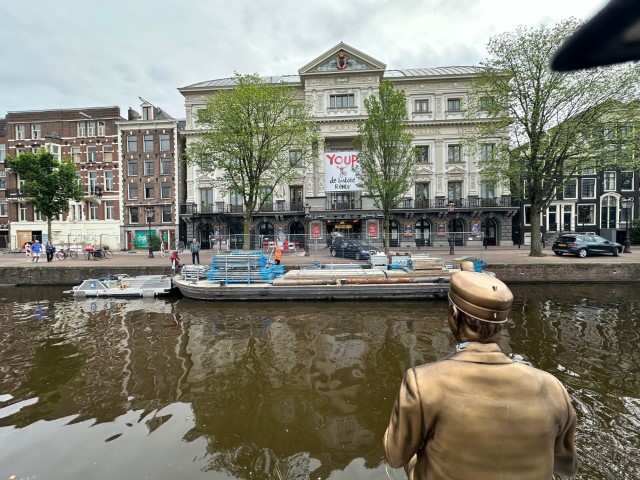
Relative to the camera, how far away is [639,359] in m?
6.79

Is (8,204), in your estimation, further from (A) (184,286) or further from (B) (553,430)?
(B) (553,430)

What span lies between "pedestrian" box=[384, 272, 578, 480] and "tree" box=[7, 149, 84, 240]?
31851 mm

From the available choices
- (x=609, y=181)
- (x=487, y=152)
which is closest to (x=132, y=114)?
(x=487, y=152)

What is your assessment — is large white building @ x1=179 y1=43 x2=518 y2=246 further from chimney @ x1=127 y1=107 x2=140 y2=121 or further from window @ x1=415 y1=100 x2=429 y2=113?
chimney @ x1=127 y1=107 x2=140 y2=121

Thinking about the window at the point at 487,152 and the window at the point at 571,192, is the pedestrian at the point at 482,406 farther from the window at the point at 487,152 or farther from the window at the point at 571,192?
the window at the point at 571,192

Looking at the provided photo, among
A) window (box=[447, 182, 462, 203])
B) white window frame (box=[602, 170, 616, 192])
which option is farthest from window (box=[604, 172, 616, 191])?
window (box=[447, 182, 462, 203])

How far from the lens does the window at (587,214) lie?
35.6m

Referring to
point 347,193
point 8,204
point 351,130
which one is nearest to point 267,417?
point 347,193

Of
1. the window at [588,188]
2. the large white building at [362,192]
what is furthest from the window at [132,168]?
the window at [588,188]

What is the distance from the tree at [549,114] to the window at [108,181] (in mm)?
37244

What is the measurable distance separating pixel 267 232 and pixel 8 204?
30.2 m

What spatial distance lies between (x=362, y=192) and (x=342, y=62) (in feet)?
44.1

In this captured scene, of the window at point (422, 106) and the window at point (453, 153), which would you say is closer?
the window at point (453, 153)

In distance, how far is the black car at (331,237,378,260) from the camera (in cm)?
2181
